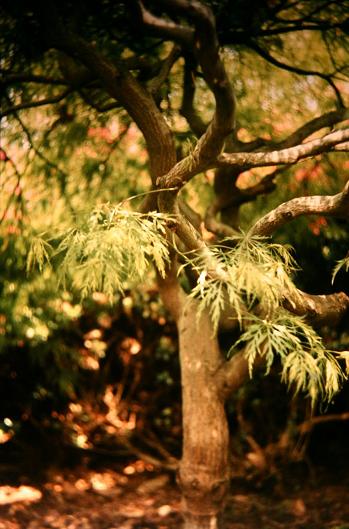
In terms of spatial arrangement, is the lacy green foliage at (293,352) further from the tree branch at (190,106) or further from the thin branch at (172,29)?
the tree branch at (190,106)

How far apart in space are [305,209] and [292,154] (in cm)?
27

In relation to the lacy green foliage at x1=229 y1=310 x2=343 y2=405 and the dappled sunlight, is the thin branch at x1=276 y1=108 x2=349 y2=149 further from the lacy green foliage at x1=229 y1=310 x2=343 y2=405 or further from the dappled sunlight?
the dappled sunlight

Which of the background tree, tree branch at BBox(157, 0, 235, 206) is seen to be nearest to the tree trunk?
the background tree

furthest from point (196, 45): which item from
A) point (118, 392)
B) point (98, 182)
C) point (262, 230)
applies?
point (118, 392)

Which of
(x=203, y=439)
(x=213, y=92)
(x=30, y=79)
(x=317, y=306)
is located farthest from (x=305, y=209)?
(x=30, y=79)

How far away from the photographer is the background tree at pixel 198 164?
1836mm

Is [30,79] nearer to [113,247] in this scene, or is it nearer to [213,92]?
[213,92]

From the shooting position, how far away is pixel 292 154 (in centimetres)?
204

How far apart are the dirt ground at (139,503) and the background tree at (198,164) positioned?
1.19m

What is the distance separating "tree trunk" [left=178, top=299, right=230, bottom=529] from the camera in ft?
10.9

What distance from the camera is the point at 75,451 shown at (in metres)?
5.41

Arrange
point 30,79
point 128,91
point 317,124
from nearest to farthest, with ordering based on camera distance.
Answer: point 128,91
point 317,124
point 30,79

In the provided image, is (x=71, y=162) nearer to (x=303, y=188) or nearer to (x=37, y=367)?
(x=303, y=188)

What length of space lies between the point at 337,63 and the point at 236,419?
372 centimetres
